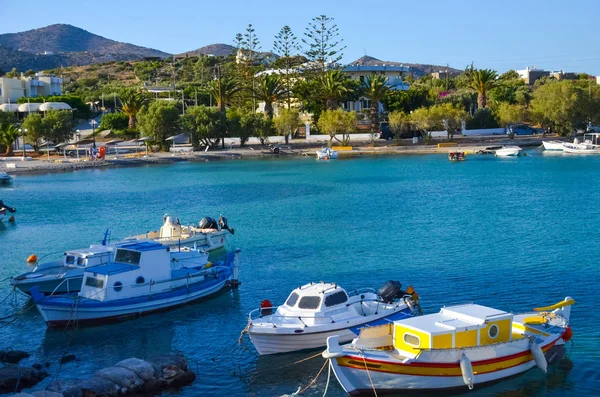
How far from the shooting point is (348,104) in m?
105

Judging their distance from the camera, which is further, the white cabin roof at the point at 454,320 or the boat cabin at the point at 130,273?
the boat cabin at the point at 130,273

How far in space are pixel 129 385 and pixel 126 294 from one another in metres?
7.14

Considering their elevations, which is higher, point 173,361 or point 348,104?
point 348,104

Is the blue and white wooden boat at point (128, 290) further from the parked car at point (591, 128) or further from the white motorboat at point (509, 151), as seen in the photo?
the parked car at point (591, 128)

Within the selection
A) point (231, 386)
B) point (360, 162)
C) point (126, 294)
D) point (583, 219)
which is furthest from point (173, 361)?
point (360, 162)

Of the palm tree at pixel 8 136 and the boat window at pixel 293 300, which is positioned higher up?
the palm tree at pixel 8 136

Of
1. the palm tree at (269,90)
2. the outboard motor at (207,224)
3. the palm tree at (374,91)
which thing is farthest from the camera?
the palm tree at (269,90)

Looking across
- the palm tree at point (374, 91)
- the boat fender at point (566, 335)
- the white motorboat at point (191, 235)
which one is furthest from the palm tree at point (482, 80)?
the boat fender at point (566, 335)

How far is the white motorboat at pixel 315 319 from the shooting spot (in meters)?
20.2

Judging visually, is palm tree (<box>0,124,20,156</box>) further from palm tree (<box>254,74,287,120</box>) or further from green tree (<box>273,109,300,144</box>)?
green tree (<box>273,109,300,144</box>)

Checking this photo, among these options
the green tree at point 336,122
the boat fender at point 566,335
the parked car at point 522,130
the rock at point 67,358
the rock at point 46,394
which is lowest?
the rock at point 67,358

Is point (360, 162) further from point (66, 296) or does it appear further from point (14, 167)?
point (66, 296)

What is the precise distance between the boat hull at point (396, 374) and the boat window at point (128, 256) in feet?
34.3

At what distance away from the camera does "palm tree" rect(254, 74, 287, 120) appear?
322 ft
